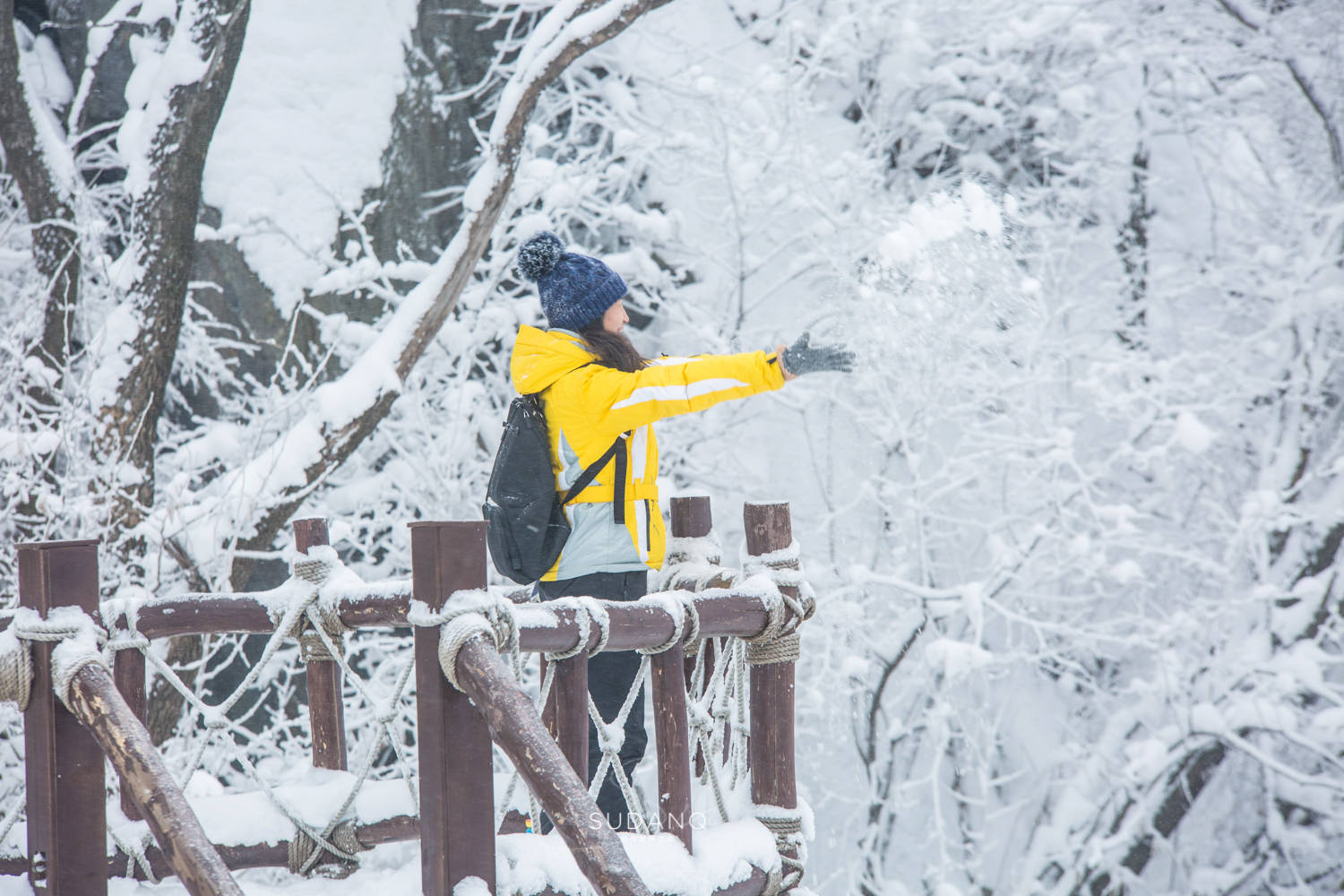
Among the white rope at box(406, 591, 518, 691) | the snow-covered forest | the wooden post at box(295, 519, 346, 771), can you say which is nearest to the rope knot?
the wooden post at box(295, 519, 346, 771)

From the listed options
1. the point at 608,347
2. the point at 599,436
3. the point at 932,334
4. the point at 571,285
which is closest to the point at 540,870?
the point at 599,436

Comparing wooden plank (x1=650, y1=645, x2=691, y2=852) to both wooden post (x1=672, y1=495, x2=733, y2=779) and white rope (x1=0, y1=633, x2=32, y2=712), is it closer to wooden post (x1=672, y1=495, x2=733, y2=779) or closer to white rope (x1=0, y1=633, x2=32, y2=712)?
wooden post (x1=672, y1=495, x2=733, y2=779)

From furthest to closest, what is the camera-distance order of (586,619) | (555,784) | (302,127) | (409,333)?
1. (302,127)
2. (409,333)
3. (586,619)
4. (555,784)

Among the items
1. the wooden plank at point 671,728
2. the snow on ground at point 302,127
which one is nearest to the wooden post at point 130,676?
the wooden plank at point 671,728

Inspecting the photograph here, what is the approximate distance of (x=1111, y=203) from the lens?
8.61 meters

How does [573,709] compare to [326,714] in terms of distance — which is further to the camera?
[326,714]

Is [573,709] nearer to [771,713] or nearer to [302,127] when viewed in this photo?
[771,713]

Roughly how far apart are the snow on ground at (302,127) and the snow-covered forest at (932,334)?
0.02 meters

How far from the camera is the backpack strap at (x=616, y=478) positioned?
2.71m

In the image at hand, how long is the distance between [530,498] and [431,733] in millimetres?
977

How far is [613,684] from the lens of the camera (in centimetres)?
269

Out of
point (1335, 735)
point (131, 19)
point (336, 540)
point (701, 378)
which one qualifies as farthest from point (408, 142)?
point (1335, 735)

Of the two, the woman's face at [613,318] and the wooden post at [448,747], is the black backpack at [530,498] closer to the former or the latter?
the woman's face at [613,318]

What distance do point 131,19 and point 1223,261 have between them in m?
7.79
